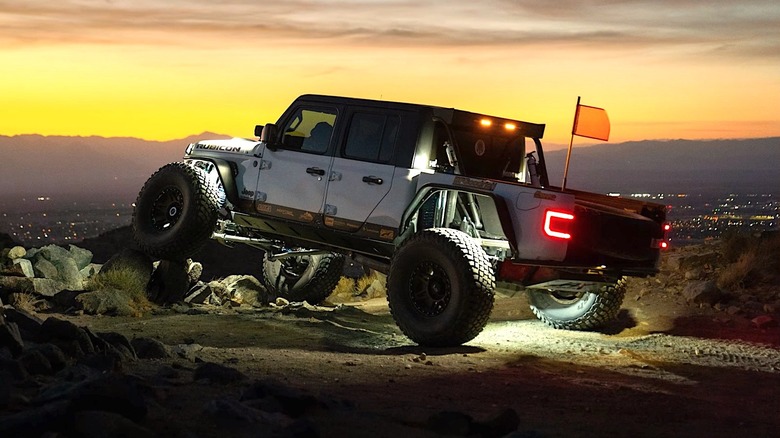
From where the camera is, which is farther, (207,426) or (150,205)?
(150,205)

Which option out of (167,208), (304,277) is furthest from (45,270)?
(304,277)

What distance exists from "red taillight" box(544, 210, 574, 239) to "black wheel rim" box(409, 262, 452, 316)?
4.06 feet

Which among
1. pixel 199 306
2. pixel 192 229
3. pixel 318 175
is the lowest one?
pixel 199 306

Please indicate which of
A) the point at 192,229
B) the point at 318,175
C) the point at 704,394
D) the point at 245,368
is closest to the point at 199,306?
the point at 192,229

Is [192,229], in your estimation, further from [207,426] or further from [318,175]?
[207,426]

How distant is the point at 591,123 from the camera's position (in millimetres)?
13453

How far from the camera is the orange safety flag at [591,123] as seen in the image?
43.8ft

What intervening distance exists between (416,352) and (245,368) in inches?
96.4

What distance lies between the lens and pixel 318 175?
1350 cm

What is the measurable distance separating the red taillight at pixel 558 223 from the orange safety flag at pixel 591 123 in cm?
220

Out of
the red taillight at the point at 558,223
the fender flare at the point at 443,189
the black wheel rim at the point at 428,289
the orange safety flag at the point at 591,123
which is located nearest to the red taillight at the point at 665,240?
the orange safety flag at the point at 591,123

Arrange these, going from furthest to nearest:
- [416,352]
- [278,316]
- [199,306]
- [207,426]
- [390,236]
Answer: [199,306]
[278,316]
[390,236]
[416,352]
[207,426]

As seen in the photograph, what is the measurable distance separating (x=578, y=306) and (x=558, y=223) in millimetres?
2586

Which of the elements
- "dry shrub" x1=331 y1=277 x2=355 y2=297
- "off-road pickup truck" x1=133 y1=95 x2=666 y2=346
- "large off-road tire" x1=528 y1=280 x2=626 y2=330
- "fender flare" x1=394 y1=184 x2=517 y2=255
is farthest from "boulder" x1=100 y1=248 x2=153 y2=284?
"large off-road tire" x1=528 y1=280 x2=626 y2=330
